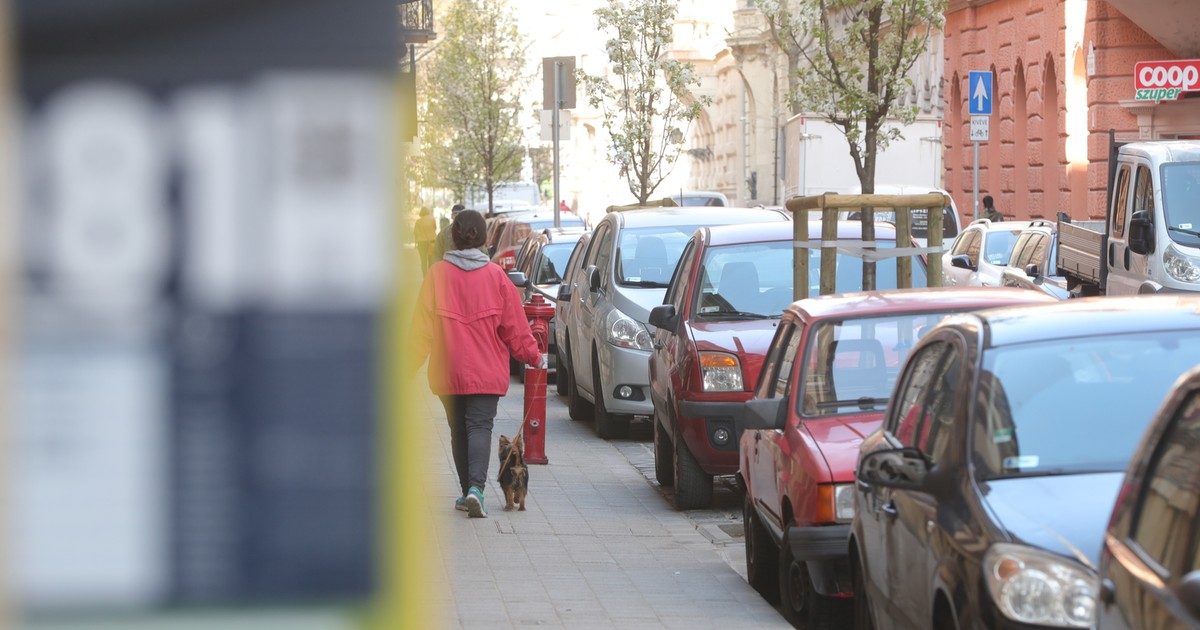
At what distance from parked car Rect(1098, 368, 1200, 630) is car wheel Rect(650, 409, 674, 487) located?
24.9ft

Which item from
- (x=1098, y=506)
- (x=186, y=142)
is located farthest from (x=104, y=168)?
(x=1098, y=506)

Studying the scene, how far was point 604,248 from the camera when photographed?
1572 centimetres

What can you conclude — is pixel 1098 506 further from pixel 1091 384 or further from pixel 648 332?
pixel 648 332

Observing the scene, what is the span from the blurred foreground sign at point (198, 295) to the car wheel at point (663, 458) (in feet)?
33.7

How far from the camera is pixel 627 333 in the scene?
46.8 feet

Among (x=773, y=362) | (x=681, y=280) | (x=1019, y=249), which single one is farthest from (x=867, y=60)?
(x=1019, y=249)

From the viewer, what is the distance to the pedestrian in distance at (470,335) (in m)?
10.2

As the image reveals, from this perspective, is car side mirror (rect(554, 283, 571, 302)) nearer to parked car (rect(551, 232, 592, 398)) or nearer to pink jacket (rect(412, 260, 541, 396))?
parked car (rect(551, 232, 592, 398))

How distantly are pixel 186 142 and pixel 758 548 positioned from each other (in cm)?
711

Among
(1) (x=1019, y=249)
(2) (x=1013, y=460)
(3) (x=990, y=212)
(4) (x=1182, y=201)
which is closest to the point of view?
(2) (x=1013, y=460)

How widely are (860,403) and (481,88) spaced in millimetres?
45888

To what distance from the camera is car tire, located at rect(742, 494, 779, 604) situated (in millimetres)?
8500

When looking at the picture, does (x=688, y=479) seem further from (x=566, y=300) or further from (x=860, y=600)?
(x=566, y=300)

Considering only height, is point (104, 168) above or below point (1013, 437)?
above
